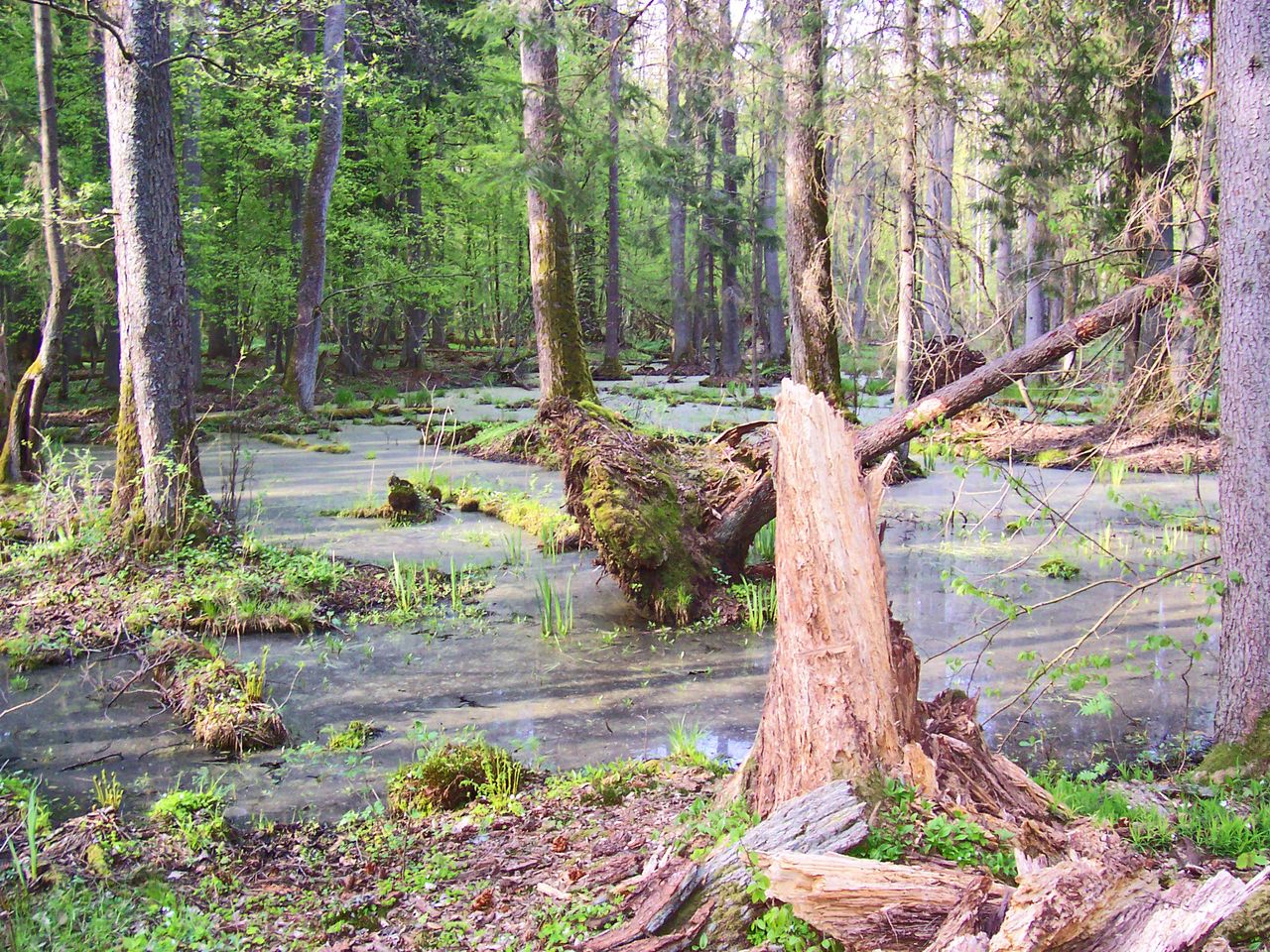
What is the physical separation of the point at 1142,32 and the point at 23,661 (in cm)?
1054

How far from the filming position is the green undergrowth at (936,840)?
2.78m

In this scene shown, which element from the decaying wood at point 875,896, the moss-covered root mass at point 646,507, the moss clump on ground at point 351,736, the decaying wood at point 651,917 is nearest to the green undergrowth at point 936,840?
the decaying wood at point 875,896

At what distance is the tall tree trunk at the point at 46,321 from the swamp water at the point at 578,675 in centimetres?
273

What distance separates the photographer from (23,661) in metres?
6.48

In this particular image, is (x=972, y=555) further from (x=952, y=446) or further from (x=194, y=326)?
(x=194, y=326)

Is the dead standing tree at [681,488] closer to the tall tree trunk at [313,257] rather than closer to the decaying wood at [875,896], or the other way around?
the decaying wood at [875,896]

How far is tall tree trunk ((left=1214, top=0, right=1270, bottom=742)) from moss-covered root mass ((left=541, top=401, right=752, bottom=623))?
3.63m

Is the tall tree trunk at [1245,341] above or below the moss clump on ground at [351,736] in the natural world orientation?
above

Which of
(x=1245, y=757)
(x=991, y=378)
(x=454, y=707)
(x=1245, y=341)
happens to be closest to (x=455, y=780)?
(x=454, y=707)

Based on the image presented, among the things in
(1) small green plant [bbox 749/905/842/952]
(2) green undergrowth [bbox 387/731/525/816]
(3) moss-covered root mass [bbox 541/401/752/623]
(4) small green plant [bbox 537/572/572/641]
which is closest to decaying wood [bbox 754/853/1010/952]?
(1) small green plant [bbox 749/905/842/952]

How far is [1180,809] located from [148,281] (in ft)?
25.0

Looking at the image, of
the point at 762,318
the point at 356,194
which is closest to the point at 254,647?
the point at 356,194

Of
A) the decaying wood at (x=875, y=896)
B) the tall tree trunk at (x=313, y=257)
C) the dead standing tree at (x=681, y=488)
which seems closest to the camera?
the decaying wood at (x=875, y=896)

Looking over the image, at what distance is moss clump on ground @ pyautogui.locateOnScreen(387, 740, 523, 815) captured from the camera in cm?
452
